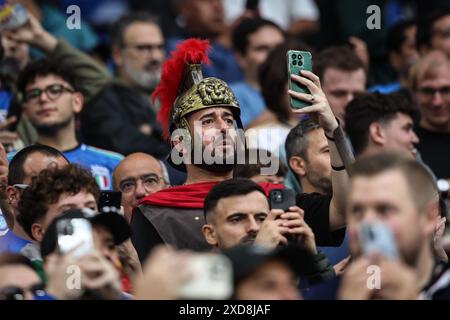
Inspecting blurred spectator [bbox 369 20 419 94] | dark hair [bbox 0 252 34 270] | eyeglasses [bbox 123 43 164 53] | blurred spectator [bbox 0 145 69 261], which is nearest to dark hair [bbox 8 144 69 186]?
blurred spectator [bbox 0 145 69 261]

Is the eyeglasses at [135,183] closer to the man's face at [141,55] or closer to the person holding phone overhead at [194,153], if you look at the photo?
the person holding phone overhead at [194,153]

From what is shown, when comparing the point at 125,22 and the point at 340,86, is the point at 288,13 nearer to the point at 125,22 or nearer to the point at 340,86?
the point at 125,22

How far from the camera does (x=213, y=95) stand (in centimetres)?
802

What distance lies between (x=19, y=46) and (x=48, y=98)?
1.26m

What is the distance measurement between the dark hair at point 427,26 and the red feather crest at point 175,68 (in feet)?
11.8

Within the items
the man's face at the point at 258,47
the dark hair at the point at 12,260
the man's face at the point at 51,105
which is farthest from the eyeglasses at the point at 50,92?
the dark hair at the point at 12,260

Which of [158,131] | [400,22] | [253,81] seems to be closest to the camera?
[158,131]

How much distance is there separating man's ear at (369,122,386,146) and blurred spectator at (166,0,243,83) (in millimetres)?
3042

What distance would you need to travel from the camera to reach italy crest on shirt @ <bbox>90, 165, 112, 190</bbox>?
907 centimetres

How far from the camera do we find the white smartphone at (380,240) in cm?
546

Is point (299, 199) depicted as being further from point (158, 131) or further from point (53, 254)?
point (158, 131)

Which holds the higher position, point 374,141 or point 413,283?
point 374,141

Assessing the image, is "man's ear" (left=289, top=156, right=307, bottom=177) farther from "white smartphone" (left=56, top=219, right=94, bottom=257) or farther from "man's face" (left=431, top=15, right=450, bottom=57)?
"man's face" (left=431, top=15, right=450, bottom=57)
